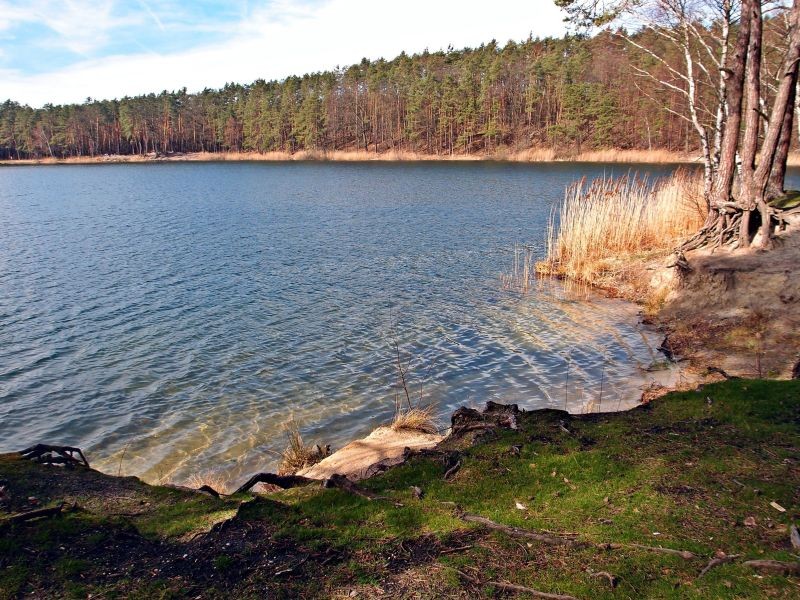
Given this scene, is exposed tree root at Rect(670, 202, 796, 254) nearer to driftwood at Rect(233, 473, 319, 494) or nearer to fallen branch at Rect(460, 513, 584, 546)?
driftwood at Rect(233, 473, 319, 494)

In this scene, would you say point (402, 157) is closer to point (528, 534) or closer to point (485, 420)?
point (485, 420)

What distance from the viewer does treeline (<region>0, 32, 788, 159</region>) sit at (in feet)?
240

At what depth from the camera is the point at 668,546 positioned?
357cm

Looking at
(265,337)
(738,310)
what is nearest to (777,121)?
(738,310)

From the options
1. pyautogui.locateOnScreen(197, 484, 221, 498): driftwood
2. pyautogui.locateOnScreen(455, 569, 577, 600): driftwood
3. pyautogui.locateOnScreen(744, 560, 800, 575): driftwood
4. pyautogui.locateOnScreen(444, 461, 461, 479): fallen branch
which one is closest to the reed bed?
pyautogui.locateOnScreen(444, 461, 461, 479): fallen branch

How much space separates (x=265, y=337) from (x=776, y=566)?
1086 centimetres

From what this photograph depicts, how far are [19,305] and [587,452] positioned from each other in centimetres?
1549

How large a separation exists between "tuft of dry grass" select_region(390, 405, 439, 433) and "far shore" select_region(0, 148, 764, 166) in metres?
45.4

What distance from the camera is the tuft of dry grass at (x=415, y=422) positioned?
8.01m

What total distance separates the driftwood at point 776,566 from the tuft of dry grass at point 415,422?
4.95 metres

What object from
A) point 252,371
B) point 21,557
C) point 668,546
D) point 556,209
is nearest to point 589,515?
point 668,546

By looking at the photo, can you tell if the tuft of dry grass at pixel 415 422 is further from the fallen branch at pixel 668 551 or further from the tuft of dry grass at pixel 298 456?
the fallen branch at pixel 668 551

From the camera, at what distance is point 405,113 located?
309ft

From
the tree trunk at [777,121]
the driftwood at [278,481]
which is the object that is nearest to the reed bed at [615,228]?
the tree trunk at [777,121]
